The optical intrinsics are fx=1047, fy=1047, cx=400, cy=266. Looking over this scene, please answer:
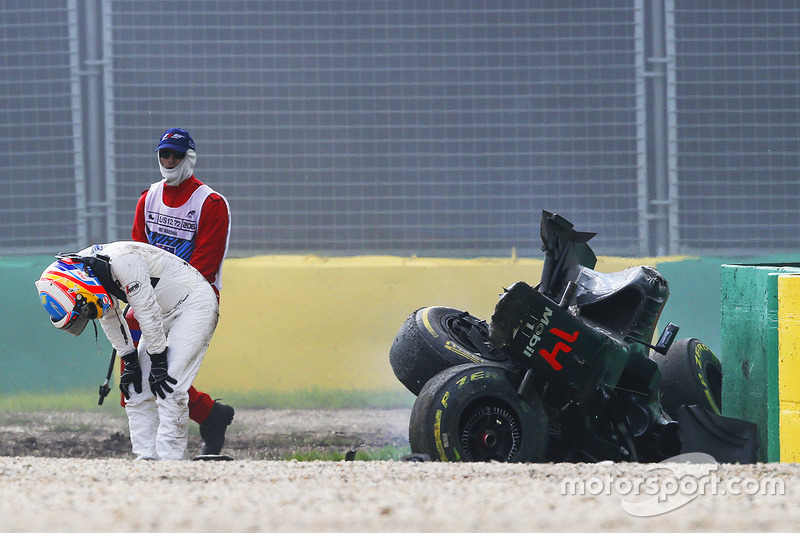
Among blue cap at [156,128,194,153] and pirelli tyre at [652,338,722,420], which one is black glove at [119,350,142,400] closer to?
blue cap at [156,128,194,153]

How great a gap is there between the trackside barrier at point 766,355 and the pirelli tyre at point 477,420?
3.89 feet

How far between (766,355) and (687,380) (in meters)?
0.86

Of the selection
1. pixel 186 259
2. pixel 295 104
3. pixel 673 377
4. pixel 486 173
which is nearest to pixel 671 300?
pixel 486 173

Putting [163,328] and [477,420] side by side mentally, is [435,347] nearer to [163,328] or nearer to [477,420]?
[477,420]

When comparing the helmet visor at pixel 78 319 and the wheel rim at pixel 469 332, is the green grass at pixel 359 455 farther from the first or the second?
the helmet visor at pixel 78 319

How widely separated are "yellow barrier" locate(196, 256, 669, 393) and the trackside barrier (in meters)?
2.82

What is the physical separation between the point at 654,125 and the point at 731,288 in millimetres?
3077

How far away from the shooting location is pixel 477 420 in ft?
17.8

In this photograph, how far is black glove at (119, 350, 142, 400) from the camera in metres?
5.66

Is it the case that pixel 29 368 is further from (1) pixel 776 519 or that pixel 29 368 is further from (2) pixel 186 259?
(1) pixel 776 519

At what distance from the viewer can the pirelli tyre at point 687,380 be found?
6309mm

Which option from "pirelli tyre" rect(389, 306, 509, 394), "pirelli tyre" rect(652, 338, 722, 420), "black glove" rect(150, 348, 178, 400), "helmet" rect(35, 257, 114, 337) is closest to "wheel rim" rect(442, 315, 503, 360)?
"pirelli tyre" rect(389, 306, 509, 394)

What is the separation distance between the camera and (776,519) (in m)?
3.58

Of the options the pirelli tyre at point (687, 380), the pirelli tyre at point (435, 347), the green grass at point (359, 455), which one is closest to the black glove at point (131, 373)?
the pirelli tyre at point (435, 347)
